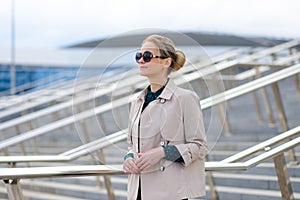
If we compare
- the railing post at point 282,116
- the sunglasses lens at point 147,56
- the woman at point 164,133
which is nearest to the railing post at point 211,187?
the railing post at point 282,116

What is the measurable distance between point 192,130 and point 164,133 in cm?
10

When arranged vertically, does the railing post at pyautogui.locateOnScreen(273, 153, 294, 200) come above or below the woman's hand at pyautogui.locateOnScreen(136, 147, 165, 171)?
below

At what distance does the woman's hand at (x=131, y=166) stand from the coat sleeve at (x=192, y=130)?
16cm

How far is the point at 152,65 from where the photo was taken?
2.01 meters

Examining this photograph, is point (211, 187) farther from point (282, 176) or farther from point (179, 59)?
point (179, 59)

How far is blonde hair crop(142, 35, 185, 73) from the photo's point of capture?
2.01 meters

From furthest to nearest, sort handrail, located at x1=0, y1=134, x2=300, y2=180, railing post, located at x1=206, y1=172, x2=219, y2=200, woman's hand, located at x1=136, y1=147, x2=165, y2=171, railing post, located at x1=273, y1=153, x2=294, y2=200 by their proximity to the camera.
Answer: railing post, located at x1=206, y1=172, x2=219, y2=200
railing post, located at x1=273, y1=153, x2=294, y2=200
handrail, located at x1=0, y1=134, x2=300, y2=180
woman's hand, located at x1=136, y1=147, x2=165, y2=171

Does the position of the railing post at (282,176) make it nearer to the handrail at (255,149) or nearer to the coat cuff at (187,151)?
the handrail at (255,149)

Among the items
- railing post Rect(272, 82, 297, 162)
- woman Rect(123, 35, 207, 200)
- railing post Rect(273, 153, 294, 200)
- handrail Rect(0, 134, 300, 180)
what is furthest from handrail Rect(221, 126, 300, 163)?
railing post Rect(272, 82, 297, 162)

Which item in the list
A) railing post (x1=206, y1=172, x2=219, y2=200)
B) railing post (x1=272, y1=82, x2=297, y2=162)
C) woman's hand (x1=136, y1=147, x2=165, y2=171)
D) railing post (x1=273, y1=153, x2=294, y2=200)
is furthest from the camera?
railing post (x1=272, y1=82, x2=297, y2=162)

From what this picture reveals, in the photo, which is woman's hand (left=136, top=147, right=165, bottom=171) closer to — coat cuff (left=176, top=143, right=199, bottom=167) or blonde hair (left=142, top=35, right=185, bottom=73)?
coat cuff (left=176, top=143, right=199, bottom=167)

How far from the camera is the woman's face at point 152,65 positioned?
201cm

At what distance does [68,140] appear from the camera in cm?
704

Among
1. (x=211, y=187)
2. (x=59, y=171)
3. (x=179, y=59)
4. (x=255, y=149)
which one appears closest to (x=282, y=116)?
(x=211, y=187)
